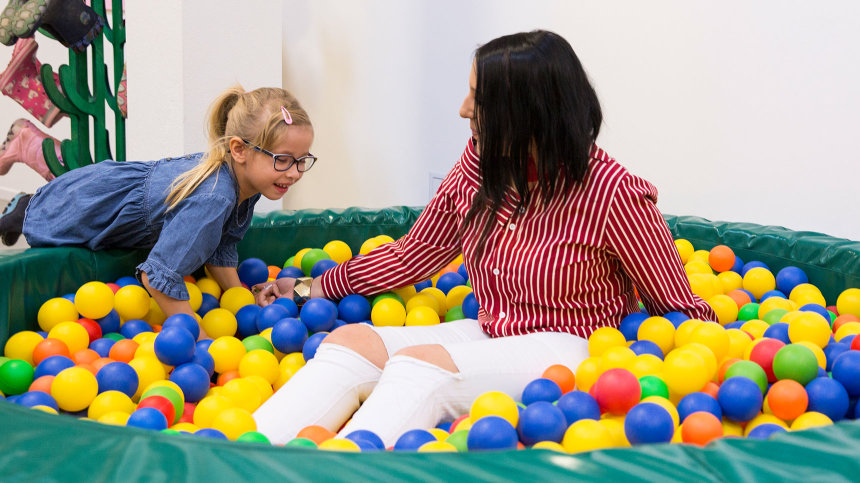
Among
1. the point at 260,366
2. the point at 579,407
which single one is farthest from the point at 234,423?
the point at 579,407

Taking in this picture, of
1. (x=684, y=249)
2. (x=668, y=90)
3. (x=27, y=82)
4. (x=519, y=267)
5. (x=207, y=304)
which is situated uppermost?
(x=668, y=90)

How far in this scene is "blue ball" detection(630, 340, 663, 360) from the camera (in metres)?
1.37

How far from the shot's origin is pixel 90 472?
0.76m

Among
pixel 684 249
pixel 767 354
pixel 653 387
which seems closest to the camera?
pixel 653 387

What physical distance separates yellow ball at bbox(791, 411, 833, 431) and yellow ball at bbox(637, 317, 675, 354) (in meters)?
0.28

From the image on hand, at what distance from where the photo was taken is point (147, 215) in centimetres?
176

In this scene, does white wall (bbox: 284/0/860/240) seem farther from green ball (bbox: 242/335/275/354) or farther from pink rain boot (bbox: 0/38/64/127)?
Answer: green ball (bbox: 242/335/275/354)

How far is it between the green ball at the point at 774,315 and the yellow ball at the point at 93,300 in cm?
127

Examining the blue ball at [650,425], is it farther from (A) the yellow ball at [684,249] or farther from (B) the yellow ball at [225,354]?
(A) the yellow ball at [684,249]

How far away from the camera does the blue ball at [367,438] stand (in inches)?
40.3

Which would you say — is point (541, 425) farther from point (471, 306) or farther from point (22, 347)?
point (22, 347)

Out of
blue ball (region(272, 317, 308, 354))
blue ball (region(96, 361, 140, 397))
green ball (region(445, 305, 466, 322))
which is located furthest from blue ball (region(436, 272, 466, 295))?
blue ball (region(96, 361, 140, 397))

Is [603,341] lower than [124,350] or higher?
higher

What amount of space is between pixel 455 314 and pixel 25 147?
6.11 ft
